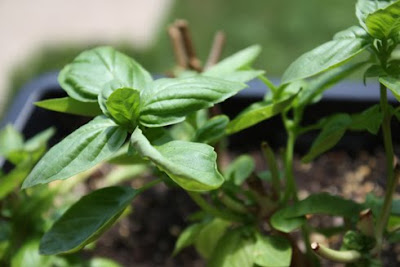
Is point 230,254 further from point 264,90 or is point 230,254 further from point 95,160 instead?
point 264,90

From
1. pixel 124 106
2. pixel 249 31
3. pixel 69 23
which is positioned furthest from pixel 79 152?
pixel 69 23

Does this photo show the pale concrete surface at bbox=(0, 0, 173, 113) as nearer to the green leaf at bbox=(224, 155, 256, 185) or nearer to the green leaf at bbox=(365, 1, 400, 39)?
the green leaf at bbox=(224, 155, 256, 185)

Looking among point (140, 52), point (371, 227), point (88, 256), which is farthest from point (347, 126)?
point (140, 52)

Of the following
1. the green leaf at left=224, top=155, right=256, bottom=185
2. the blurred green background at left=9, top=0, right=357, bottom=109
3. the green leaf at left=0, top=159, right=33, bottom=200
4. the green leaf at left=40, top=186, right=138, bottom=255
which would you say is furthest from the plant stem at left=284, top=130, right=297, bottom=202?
the blurred green background at left=9, top=0, right=357, bottom=109

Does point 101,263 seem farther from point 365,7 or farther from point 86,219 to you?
point 365,7

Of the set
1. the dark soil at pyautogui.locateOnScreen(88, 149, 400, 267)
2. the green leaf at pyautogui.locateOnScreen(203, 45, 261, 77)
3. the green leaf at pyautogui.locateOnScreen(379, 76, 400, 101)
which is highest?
the green leaf at pyautogui.locateOnScreen(379, 76, 400, 101)

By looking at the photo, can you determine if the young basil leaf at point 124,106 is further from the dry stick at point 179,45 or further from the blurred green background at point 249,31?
the blurred green background at point 249,31
